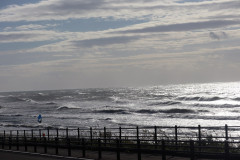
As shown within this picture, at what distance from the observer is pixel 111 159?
1833cm

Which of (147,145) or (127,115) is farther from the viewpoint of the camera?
(127,115)

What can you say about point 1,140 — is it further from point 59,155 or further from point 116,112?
point 116,112

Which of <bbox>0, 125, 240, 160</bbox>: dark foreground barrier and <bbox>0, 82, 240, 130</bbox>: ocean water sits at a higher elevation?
<bbox>0, 125, 240, 160</bbox>: dark foreground barrier

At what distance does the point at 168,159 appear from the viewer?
17094mm

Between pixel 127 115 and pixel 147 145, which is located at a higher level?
pixel 147 145

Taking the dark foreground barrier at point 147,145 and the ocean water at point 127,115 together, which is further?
the ocean water at point 127,115

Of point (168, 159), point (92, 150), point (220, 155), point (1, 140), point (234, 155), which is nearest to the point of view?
point (234, 155)

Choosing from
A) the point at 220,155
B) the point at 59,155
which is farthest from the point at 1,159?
the point at 220,155

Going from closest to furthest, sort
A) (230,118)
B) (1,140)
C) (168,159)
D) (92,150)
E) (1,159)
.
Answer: (168,159) → (1,159) → (92,150) → (1,140) → (230,118)

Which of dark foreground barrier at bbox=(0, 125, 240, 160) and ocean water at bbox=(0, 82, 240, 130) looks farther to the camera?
ocean water at bbox=(0, 82, 240, 130)

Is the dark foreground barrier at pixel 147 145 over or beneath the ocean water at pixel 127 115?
over

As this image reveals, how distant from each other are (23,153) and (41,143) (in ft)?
3.75

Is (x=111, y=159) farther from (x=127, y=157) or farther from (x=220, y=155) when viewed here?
(x=220, y=155)

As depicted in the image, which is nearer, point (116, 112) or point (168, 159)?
point (168, 159)
